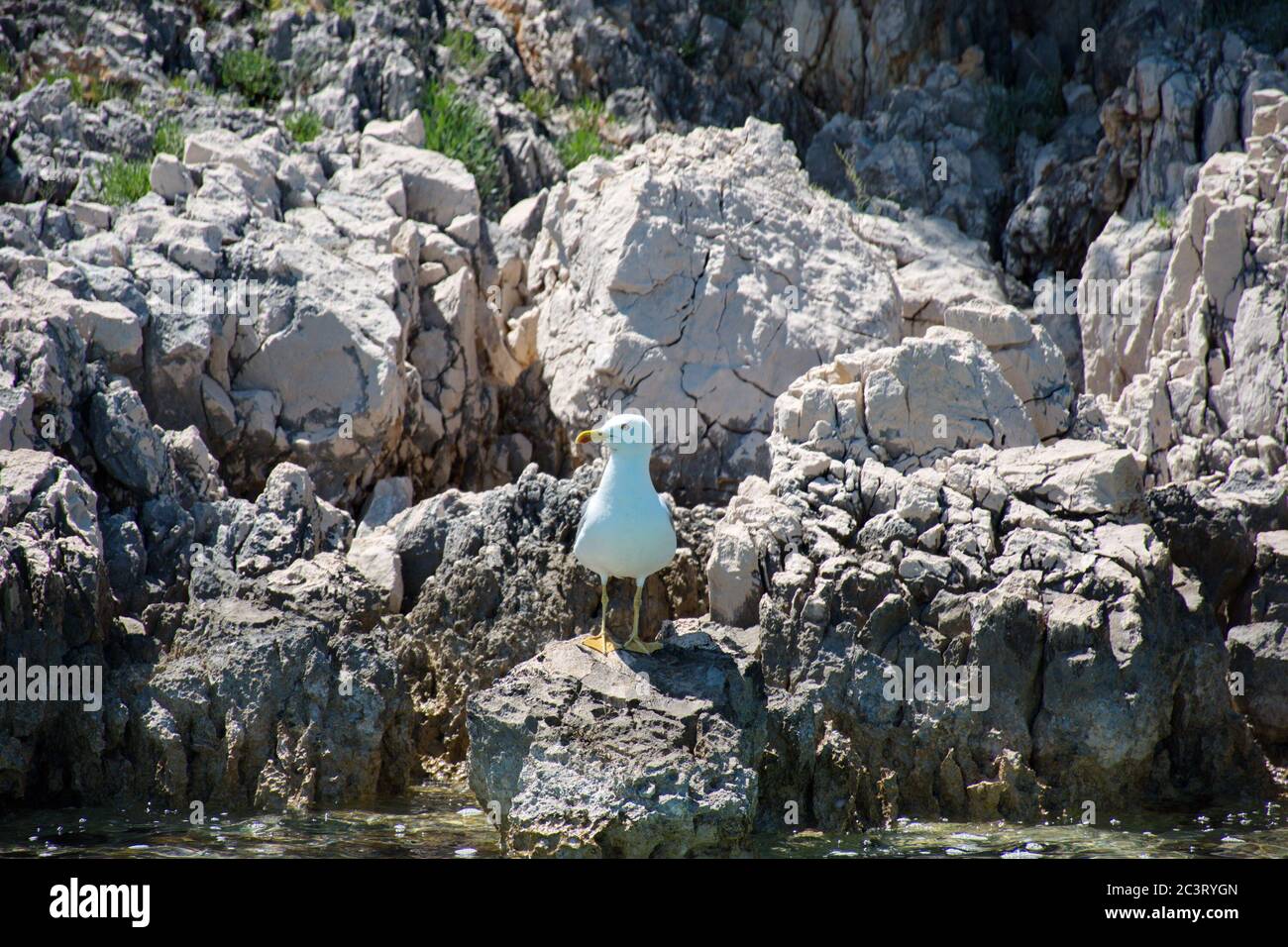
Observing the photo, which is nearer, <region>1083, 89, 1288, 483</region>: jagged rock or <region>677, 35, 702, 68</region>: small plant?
<region>1083, 89, 1288, 483</region>: jagged rock

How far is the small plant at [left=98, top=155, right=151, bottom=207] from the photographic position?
13.6 m

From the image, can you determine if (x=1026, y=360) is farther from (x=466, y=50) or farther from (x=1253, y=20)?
(x=466, y=50)

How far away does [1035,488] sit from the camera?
32.0 feet

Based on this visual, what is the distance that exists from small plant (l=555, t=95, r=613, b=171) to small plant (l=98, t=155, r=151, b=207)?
193 inches

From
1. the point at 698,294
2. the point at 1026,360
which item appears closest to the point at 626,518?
the point at 1026,360

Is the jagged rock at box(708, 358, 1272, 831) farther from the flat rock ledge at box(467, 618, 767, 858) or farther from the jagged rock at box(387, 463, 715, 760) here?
the flat rock ledge at box(467, 618, 767, 858)

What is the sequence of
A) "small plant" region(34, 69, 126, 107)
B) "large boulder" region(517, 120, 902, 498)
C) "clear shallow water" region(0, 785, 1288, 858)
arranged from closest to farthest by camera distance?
"clear shallow water" region(0, 785, 1288, 858) < "large boulder" region(517, 120, 902, 498) < "small plant" region(34, 69, 126, 107)

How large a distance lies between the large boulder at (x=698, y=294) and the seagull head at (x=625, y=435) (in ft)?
15.5

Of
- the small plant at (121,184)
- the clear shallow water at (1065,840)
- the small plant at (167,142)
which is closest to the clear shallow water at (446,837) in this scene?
the clear shallow water at (1065,840)

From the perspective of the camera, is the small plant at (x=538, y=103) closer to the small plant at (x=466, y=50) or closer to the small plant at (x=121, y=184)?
the small plant at (x=466, y=50)

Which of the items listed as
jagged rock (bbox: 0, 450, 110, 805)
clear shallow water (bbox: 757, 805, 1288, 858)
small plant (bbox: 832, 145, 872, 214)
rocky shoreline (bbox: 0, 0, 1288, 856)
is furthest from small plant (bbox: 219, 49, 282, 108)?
clear shallow water (bbox: 757, 805, 1288, 858)

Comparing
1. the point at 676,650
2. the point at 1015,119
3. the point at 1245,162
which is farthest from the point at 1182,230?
the point at 676,650

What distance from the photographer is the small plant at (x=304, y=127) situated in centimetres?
1573

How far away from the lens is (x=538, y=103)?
1762 cm
